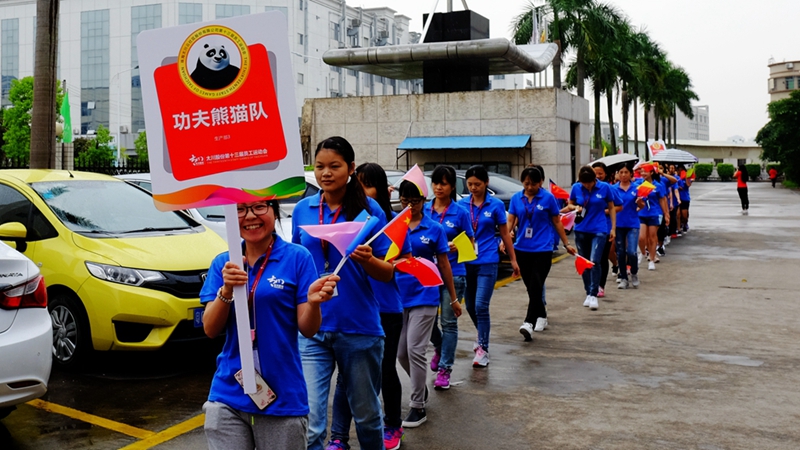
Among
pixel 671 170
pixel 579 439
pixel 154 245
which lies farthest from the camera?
pixel 671 170

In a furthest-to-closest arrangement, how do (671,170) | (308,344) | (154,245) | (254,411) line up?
1. (671,170)
2. (154,245)
3. (308,344)
4. (254,411)

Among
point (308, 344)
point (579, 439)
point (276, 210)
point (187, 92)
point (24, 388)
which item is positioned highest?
point (187, 92)

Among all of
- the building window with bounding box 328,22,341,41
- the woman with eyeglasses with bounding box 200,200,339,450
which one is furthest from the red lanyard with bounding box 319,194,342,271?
the building window with bounding box 328,22,341,41

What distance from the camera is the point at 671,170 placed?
2084cm

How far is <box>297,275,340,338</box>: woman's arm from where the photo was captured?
10.4 feet

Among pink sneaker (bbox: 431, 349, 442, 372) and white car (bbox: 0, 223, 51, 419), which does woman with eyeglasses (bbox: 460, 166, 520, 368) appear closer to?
pink sneaker (bbox: 431, 349, 442, 372)

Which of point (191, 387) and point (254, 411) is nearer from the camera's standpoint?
point (254, 411)

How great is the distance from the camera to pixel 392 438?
5.07 meters

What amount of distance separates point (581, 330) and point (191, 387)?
4.24 m

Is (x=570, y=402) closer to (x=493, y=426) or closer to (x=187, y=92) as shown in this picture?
(x=493, y=426)

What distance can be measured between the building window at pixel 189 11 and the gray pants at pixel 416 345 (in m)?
73.0

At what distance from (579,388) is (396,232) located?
3171 mm

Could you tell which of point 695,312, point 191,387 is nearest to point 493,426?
point 191,387

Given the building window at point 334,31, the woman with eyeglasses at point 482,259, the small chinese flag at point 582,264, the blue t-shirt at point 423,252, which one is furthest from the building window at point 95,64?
the blue t-shirt at point 423,252
